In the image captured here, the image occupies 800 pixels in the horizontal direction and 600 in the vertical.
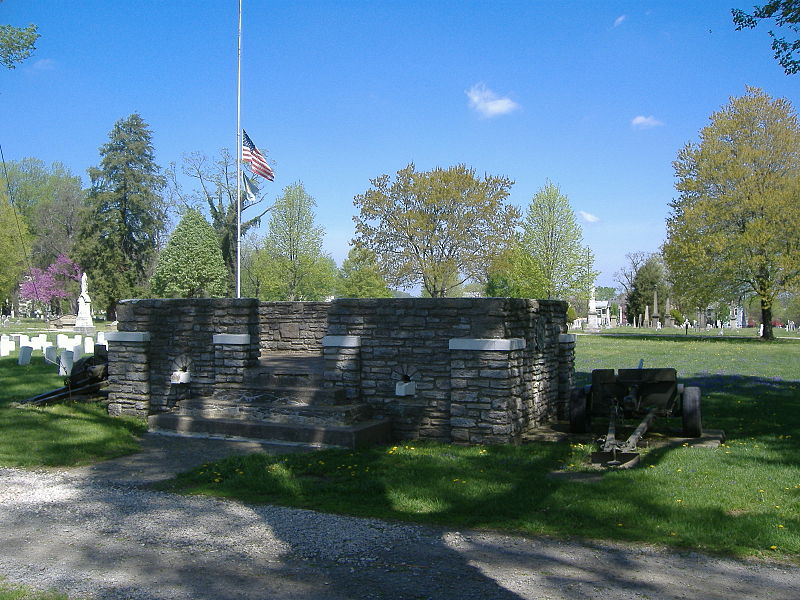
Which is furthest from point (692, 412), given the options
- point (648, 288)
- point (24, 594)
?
point (648, 288)

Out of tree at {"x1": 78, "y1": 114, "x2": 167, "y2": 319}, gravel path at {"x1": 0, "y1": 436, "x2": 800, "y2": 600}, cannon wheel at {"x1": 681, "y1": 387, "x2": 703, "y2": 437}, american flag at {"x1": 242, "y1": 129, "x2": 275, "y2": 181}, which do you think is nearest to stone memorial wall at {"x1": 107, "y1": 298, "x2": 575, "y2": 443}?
cannon wheel at {"x1": 681, "y1": 387, "x2": 703, "y2": 437}

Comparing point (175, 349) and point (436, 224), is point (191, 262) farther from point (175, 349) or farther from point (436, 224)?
point (175, 349)

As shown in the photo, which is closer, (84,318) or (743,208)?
(743,208)

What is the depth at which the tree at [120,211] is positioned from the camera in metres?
51.5

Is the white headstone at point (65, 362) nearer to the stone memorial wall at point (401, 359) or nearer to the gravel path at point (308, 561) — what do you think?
the stone memorial wall at point (401, 359)

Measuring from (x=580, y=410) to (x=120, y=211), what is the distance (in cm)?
4934

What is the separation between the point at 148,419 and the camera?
1024 centimetres

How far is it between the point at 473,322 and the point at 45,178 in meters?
74.2

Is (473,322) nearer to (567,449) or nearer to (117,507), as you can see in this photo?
(567,449)

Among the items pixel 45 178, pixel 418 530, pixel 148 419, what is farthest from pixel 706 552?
pixel 45 178

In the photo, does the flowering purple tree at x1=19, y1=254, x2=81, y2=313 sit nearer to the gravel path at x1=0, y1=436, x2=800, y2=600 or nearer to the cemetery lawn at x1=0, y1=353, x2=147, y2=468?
the cemetery lawn at x1=0, y1=353, x2=147, y2=468

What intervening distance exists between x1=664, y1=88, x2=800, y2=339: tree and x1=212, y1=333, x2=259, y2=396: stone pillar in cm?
2997

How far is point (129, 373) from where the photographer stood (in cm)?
1123

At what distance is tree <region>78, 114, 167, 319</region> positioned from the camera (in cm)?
5150
